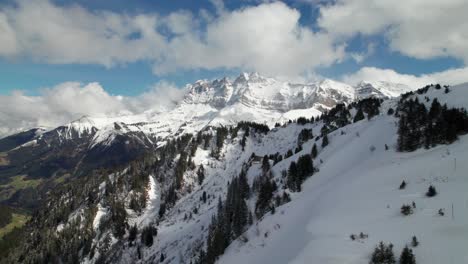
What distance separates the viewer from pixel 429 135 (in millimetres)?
43562

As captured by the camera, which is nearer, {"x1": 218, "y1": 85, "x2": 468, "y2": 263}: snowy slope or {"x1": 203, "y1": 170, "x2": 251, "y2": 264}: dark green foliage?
{"x1": 218, "y1": 85, "x2": 468, "y2": 263}: snowy slope

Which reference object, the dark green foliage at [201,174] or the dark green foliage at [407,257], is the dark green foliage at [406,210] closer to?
the dark green foliage at [407,257]

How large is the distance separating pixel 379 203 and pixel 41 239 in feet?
609

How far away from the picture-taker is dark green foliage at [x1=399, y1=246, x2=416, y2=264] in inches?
671

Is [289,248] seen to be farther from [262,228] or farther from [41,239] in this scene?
[41,239]

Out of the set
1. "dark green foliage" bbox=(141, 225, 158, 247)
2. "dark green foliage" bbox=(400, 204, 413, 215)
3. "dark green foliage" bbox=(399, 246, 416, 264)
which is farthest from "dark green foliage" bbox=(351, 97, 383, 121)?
"dark green foliage" bbox=(141, 225, 158, 247)

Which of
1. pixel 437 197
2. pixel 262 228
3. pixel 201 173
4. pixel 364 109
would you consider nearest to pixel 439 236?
pixel 437 197

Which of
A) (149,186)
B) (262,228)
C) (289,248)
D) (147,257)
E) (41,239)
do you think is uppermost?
(289,248)

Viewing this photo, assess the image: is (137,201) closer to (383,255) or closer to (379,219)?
(379,219)

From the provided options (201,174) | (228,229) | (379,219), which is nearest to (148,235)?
(201,174)

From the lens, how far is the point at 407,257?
17.2m

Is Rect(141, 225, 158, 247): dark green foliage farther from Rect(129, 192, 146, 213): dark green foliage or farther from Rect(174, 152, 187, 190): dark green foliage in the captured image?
Rect(174, 152, 187, 190): dark green foliage

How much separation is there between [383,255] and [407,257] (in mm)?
1333

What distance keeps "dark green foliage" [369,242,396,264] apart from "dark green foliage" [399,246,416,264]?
0.66 m
